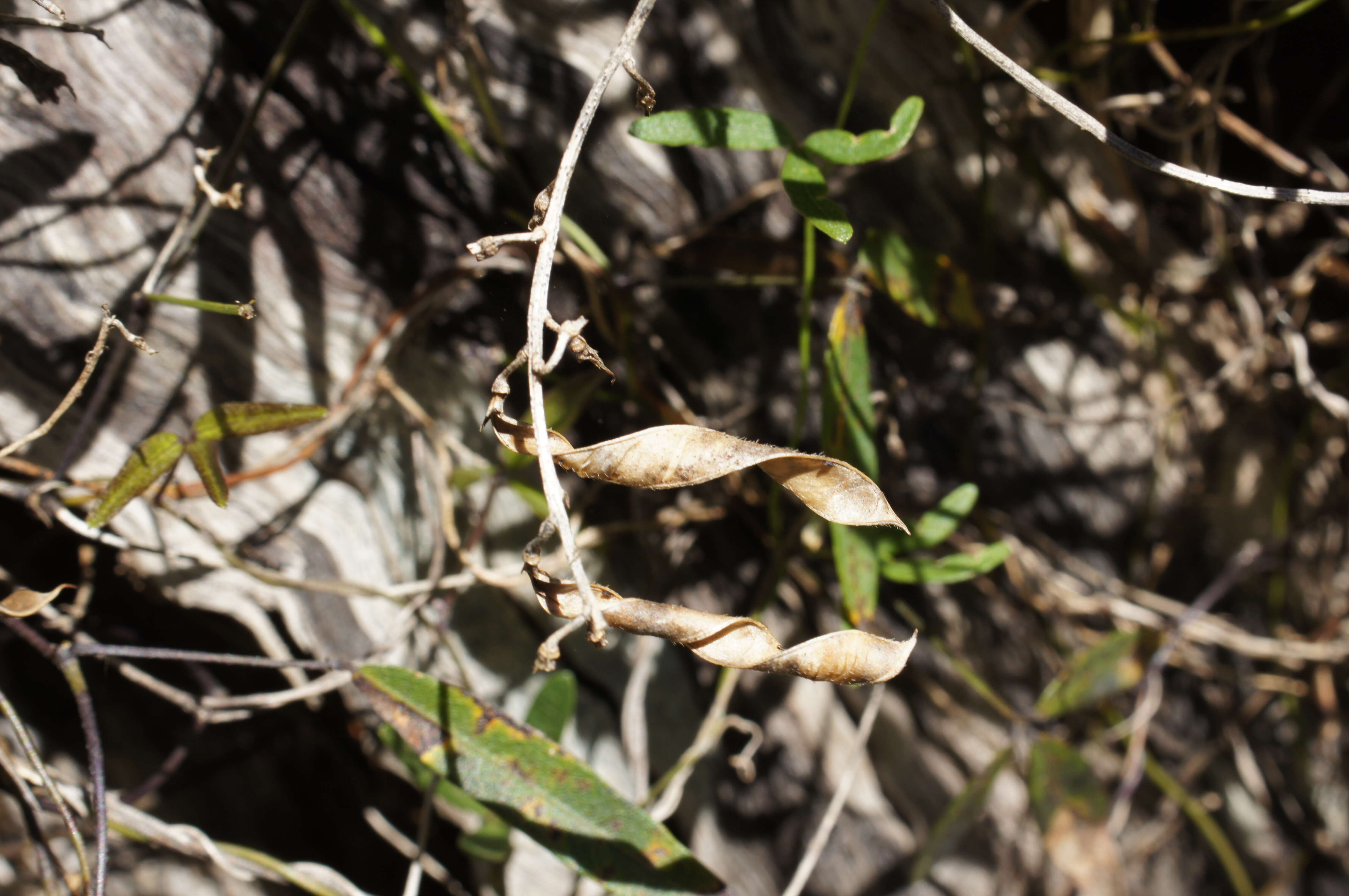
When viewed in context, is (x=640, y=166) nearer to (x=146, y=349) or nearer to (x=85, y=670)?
(x=146, y=349)

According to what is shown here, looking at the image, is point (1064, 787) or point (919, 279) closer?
point (919, 279)

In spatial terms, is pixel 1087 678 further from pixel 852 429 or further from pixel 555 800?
pixel 555 800

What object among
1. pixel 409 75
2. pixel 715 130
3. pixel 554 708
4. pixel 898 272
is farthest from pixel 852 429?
pixel 409 75

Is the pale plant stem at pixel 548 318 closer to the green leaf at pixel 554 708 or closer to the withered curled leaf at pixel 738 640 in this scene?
the withered curled leaf at pixel 738 640

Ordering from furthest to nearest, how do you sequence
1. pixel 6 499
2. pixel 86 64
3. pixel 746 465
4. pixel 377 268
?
pixel 6 499, pixel 377 268, pixel 86 64, pixel 746 465

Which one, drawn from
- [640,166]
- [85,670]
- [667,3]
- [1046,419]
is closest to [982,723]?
[1046,419]

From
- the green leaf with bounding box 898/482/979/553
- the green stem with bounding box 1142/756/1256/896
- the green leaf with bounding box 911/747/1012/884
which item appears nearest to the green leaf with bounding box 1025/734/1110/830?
the green leaf with bounding box 911/747/1012/884
